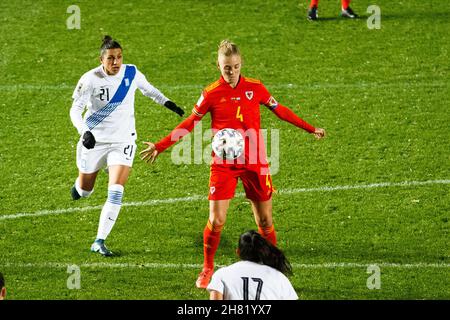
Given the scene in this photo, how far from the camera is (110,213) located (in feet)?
38.1

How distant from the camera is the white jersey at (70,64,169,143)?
11.8 metres

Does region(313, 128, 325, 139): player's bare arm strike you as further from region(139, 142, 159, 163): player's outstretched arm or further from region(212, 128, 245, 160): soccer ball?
region(139, 142, 159, 163): player's outstretched arm

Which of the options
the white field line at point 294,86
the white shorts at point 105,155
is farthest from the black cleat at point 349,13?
the white shorts at point 105,155

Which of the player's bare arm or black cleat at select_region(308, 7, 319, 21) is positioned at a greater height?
black cleat at select_region(308, 7, 319, 21)

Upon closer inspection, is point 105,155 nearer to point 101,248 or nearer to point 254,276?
point 101,248

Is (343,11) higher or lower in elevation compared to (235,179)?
higher

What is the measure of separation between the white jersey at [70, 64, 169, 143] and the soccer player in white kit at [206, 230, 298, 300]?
4.02 m

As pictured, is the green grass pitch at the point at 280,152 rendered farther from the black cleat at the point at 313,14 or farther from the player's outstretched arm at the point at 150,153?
the player's outstretched arm at the point at 150,153

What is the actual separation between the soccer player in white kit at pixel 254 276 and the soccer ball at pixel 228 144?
2413mm

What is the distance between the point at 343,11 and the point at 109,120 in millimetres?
8333

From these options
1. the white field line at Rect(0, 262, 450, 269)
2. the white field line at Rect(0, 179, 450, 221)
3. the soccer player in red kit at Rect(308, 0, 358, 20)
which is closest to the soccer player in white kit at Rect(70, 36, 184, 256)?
the white field line at Rect(0, 262, 450, 269)

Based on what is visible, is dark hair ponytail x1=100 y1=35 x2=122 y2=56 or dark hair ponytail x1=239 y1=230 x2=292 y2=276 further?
dark hair ponytail x1=100 y1=35 x2=122 y2=56

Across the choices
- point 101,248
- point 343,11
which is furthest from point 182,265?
point 343,11

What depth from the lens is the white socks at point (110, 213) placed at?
11594 millimetres
